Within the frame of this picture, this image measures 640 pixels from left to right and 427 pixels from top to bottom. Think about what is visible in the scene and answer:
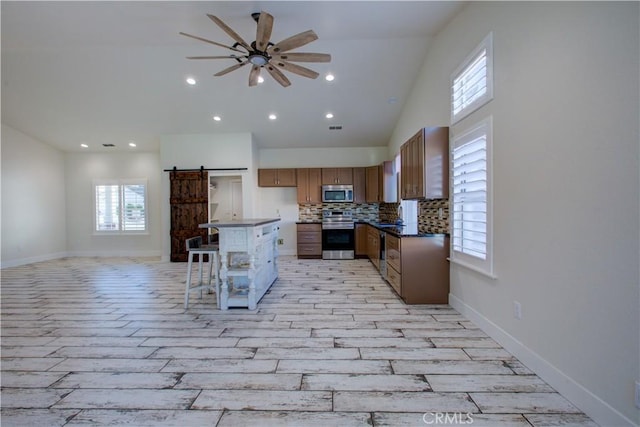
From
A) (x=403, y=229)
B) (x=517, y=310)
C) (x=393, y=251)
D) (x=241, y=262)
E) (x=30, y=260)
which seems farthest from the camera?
(x=30, y=260)

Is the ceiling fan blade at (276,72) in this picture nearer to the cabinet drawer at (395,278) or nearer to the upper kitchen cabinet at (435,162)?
the upper kitchen cabinet at (435,162)

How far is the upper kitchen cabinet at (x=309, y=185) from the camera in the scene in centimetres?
690

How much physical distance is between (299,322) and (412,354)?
1177 millimetres

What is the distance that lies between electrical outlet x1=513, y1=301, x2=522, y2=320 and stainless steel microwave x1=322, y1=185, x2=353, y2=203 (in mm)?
4788

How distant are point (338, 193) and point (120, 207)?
594 centimetres

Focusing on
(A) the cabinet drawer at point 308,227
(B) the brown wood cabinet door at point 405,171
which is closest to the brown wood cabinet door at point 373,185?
(A) the cabinet drawer at point 308,227

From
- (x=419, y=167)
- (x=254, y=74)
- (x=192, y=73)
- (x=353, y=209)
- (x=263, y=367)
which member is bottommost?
(x=263, y=367)

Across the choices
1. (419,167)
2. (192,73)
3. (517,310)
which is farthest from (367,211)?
(517,310)

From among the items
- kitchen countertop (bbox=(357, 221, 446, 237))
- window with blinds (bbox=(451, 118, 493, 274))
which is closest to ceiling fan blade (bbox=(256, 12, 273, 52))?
window with blinds (bbox=(451, 118, 493, 274))

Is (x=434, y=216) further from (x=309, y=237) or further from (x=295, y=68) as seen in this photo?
(x=309, y=237)

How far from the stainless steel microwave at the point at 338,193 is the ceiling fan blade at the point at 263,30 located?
4.14 m

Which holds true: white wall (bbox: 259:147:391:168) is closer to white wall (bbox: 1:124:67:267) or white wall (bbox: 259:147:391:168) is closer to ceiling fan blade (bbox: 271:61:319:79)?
ceiling fan blade (bbox: 271:61:319:79)

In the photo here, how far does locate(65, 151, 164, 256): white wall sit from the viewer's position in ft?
24.5

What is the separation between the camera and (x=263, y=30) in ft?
8.58
